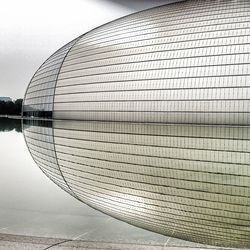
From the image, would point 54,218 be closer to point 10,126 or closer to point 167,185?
point 167,185

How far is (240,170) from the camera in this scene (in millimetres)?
7855

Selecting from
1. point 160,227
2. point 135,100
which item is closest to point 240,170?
point 160,227

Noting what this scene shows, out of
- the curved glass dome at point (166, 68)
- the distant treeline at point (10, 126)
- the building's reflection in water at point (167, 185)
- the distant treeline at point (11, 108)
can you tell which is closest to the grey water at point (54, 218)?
the building's reflection in water at point (167, 185)

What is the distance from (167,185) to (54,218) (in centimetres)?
259

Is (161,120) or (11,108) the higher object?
(11,108)

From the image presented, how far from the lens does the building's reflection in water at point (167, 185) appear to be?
469 centimetres

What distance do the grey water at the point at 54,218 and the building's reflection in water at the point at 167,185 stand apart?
0.24 meters

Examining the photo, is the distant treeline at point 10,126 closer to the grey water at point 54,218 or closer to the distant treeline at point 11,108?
the grey water at point 54,218

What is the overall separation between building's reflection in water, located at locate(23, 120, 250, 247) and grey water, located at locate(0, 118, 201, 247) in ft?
0.80

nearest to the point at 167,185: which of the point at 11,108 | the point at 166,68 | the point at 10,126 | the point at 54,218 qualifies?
the point at 54,218

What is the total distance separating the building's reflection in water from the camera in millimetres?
4691

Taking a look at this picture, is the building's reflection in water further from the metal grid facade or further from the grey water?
the grey water

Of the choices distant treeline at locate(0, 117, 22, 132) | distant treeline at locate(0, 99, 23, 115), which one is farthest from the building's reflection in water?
distant treeline at locate(0, 99, 23, 115)

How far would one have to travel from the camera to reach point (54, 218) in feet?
15.4
